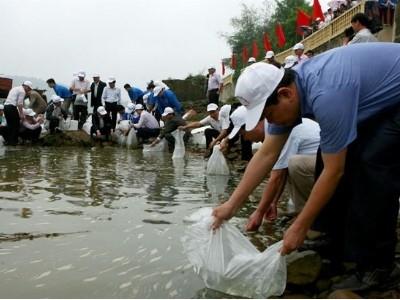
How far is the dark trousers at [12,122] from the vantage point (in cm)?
1214

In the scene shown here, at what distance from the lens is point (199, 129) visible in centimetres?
1105

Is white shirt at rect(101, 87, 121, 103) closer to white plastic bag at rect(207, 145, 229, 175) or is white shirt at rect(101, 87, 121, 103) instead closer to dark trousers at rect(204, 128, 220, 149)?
dark trousers at rect(204, 128, 220, 149)

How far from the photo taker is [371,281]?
231 centimetres

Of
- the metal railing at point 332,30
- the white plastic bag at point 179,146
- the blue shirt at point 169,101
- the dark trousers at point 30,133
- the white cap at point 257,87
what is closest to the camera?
the white cap at point 257,87

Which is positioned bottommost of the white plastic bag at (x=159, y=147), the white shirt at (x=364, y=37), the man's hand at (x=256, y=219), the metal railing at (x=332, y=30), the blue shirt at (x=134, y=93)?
the white plastic bag at (x=159, y=147)

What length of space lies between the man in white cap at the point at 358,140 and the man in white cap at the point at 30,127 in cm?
1152

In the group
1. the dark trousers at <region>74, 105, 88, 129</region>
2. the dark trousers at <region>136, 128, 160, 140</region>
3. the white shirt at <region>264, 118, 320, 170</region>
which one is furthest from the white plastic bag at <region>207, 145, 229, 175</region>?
the dark trousers at <region>74, 105, 88, 129</region>

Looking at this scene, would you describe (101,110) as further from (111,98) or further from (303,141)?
(303,141)

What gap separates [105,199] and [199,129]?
Result: 649cm

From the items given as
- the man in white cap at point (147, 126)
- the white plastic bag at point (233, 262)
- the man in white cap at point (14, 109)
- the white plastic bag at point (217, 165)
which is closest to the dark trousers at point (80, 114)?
the man in white cap at point (14, 109)

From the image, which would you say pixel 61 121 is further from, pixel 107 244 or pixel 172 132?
pixel 107 244

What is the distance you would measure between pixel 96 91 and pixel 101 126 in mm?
1022

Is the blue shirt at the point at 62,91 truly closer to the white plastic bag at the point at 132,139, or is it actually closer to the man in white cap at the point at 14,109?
the man in white cap at the point at 14,109

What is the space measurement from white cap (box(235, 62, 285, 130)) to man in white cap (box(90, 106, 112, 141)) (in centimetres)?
1164
